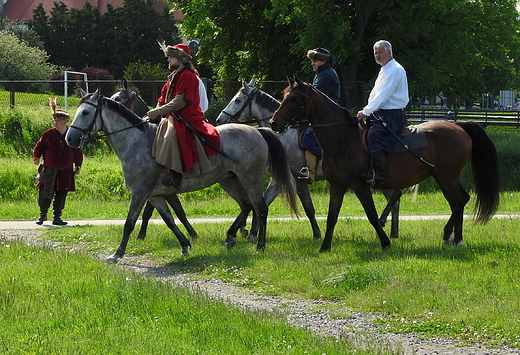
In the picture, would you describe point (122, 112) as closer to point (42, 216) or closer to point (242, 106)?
point (242, 106)

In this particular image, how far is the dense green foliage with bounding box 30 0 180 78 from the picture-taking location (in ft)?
219

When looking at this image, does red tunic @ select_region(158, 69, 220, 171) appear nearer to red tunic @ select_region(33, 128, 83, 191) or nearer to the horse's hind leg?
the horse's hind leg

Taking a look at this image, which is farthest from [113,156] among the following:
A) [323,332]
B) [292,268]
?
[323,332]

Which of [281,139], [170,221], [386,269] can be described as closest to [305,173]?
[281,139]

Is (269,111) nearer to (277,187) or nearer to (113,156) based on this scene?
(277,187)

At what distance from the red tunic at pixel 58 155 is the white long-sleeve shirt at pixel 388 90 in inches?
292

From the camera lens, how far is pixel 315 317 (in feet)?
28.1

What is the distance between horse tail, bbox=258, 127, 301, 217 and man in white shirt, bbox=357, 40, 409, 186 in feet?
4.95

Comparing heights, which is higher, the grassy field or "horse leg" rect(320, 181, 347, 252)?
"horse leg" rect(320, 181, 347, 252)

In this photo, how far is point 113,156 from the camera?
26.8m

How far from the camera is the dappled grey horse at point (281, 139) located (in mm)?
14367

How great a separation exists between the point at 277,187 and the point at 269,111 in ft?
7.09

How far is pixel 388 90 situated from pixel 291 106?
135 cm

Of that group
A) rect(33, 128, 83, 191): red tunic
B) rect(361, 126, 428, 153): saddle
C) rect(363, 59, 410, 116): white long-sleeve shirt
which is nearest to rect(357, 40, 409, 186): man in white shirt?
rect(363, 59, 410, 116): white long-sleeve shirt
